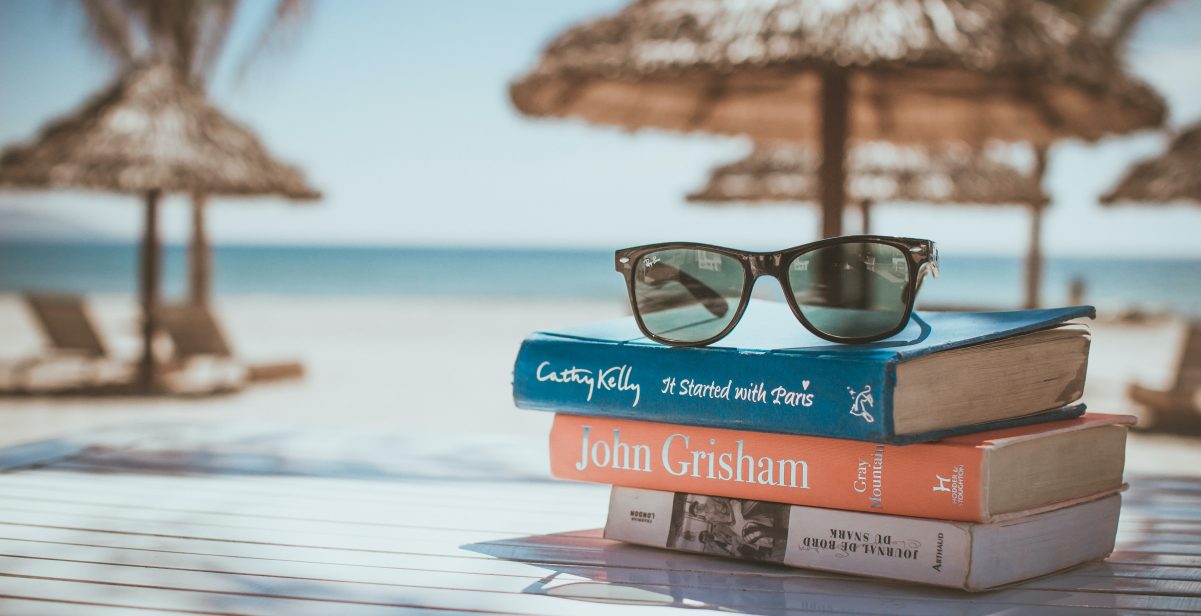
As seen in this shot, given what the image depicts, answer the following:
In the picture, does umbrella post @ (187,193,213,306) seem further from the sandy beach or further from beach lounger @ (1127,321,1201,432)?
beach lounger @ (1127,321,1201,432)

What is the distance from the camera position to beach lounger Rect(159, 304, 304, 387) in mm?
8469

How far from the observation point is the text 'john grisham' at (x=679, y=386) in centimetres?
110

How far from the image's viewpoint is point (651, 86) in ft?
14.4

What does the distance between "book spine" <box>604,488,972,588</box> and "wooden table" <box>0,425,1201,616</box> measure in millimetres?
21

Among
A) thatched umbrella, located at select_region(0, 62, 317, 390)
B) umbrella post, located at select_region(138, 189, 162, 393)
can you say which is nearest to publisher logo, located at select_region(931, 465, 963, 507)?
thatched umbrella, located at select_region(0, 62, 317, 390)

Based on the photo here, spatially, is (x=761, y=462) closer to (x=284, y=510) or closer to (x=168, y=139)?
(x=284, y=510)

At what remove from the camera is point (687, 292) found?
1.28 m

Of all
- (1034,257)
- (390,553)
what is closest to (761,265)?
(390,553)

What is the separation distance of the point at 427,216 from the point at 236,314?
40.8 meters

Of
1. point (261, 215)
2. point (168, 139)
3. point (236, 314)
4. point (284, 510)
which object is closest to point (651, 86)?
point (284, 510)

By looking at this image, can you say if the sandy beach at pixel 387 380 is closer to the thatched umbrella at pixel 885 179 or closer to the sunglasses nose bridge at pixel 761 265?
the sunglasses nose bridge at pixel 761 265

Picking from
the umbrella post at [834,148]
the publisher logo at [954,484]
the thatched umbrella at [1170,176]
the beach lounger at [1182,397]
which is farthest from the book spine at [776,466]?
the thatched umbrella at [1170,176]

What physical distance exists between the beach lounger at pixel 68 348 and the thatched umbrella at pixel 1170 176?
855 centimetres

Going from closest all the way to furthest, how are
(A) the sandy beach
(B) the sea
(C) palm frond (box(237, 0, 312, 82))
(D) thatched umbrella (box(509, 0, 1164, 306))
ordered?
(D) thatched umbrella (box(509, 0, 1164, 306)) → (A) the sandy beach → (C) palm frond (box(237, 0, 312, 82)) → (B) the sea
